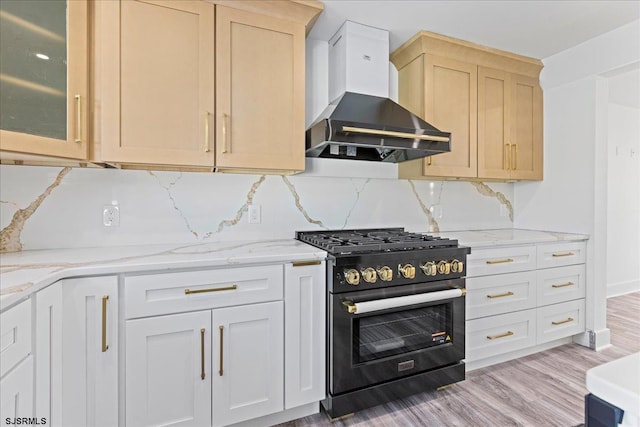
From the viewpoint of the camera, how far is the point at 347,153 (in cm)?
238

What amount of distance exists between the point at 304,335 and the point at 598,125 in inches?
112

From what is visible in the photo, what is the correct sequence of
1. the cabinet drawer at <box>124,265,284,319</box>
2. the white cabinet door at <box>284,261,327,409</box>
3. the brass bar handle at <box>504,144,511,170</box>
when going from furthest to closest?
the brass bar handle at <box>504,144,511,170</box> < the white cabinet door at <box>284,261,327,409</box> < the cabinet drawer at <box>124,265,284,319</box>

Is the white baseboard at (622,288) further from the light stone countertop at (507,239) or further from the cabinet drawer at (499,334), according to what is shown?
the cabinet drawer at (499,334)

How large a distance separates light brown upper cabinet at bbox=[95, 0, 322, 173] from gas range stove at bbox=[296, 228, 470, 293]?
0.62 m

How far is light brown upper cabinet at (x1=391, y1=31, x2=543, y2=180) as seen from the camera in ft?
7.90

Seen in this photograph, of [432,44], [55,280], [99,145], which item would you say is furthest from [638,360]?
[432,44]

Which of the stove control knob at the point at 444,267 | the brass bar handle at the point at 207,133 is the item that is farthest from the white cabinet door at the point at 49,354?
the stove control knob at the point at 444,267

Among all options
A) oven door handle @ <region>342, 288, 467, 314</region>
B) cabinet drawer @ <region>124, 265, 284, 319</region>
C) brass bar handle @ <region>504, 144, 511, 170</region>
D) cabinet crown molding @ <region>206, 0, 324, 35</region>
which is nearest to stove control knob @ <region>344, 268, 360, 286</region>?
oven door handle @ <region>342, 288, 467, 314</region>

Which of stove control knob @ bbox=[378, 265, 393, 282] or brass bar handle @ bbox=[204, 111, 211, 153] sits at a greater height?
brass bar handle @ bbox=[204, 111, 211, 153]

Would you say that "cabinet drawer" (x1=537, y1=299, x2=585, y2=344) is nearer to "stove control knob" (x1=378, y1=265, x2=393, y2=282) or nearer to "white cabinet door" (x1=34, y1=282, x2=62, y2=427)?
"stove control knob" (x1=378, y1=265, x2=393, y2=282)

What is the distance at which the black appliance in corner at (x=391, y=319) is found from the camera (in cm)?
169

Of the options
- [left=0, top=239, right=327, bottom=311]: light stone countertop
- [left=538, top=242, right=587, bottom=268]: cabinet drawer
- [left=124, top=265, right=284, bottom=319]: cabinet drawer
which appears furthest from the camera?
[left=538, top=242, right=587, bottom=268]: cabinet drawer

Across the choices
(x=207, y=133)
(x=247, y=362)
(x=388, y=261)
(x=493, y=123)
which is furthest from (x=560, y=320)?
(x=207, y=133)

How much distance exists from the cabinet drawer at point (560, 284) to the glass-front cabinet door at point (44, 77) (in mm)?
3104
